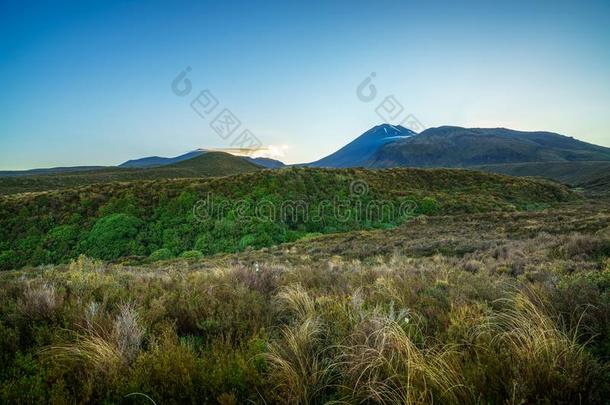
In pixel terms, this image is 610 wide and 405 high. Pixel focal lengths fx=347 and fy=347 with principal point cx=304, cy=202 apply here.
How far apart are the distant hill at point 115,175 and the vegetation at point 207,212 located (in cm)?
3397

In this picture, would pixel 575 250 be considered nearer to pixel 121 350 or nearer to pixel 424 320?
pixel 424 320

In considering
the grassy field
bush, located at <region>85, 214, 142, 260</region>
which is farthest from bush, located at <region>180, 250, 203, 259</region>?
the grassy field

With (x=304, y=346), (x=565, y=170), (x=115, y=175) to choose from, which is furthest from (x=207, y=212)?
(x=565, y=170)

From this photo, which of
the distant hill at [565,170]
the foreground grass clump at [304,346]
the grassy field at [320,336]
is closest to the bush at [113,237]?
the grassy field at [320,336]

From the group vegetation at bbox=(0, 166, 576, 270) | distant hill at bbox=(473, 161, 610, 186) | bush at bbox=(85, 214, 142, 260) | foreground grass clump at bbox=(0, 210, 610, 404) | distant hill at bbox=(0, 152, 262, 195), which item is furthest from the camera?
distant hill at bbox=(473, 161, 610, 186)

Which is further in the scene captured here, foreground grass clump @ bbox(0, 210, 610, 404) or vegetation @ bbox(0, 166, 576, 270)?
vegetation @ bbox(0, 166, 576, 270)

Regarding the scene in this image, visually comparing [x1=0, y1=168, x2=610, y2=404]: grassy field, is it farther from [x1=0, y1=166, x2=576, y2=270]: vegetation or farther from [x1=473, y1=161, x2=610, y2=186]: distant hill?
[x1=473, y1=161, x2=610, y2=186]: distant hill

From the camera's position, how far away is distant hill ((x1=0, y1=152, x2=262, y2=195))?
2285 inches

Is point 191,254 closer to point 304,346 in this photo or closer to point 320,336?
point 320,336

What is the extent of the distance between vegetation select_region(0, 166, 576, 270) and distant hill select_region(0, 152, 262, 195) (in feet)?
111

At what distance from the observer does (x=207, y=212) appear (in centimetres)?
2661

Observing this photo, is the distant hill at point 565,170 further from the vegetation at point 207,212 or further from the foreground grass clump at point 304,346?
the foreground grass clump at point 304,346

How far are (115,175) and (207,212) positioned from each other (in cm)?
6042

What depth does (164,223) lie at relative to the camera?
25.5m
